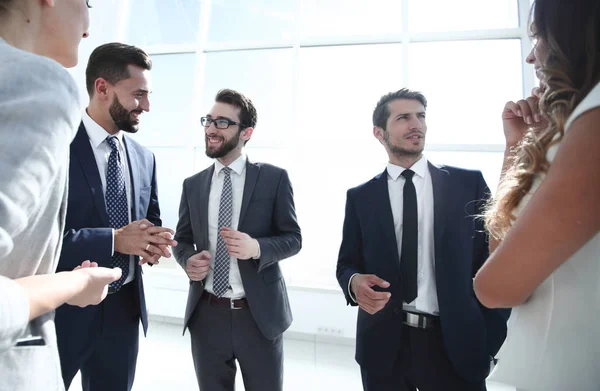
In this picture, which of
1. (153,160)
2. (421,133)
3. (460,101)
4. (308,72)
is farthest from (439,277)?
(308,72)

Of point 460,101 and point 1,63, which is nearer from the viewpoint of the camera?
point 1,63

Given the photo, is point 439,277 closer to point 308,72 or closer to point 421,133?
point 421,133

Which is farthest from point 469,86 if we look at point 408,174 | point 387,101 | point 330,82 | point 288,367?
point 288,367

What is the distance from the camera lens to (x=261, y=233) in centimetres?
188

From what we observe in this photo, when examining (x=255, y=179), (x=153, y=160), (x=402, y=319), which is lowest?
(x=402, y=319)

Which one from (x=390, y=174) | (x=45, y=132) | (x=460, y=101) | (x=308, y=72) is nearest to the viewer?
(x=45, y=132)

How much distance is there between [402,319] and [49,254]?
144 centimetres

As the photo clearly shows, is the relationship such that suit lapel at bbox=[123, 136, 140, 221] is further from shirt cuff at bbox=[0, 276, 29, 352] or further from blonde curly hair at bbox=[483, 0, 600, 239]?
blonde curly hair at bbox=[483, 0, 600, 239]

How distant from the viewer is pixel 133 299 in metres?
1.70

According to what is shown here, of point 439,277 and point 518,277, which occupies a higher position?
point 518,277

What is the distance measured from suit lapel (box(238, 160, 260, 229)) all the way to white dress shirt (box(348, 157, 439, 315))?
0.76 meters

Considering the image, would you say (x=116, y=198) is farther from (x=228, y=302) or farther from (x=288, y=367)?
(x=288, y=367)

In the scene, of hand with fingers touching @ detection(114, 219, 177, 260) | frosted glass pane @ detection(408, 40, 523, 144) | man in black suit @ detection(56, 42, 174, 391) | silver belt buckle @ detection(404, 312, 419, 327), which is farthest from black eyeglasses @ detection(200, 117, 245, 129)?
frosted glass pane @ detection(408, 40, 523, 144)

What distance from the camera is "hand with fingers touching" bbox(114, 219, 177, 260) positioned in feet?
4.80
